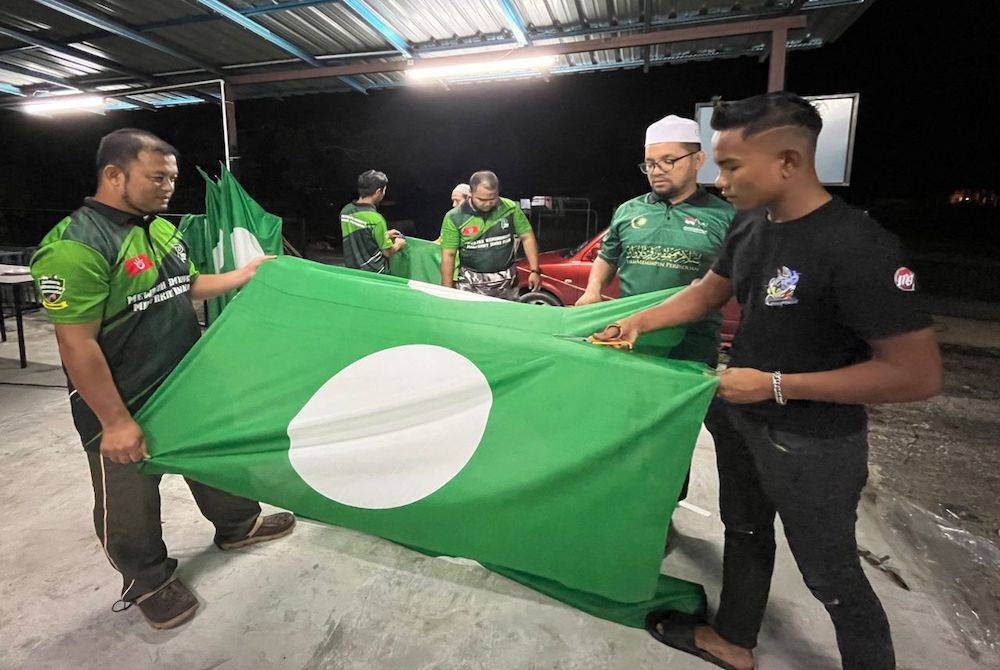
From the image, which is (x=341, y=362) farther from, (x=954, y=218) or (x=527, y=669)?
(x=954, y=218)

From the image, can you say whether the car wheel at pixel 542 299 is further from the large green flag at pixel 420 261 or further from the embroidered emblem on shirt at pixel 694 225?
the embroidered emblem on shirt at pixel 694 225

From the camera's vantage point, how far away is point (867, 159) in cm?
4159

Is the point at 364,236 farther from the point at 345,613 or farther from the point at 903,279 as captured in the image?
the point at 903,279

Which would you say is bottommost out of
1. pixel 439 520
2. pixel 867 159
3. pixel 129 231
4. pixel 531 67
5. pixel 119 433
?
pixel 439 520

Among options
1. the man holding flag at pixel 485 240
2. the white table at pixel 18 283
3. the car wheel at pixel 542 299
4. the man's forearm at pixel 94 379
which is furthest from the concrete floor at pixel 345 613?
the car wheel at pixel 542 299

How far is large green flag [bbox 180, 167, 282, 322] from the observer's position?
4844mm

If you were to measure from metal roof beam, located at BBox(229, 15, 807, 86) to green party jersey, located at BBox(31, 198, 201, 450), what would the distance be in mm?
3890

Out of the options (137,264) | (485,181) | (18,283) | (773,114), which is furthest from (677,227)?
(18,283)

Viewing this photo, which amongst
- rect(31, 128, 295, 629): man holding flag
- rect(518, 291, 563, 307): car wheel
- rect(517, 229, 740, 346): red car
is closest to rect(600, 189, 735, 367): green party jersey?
rect(31, 128, 295, 629): man holding flag

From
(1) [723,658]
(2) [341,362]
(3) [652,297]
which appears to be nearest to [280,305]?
(2) [341,362]

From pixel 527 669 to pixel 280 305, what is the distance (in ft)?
4.89

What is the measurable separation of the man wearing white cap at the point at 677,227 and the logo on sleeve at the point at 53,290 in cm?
206

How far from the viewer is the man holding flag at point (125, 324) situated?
64.8 inches

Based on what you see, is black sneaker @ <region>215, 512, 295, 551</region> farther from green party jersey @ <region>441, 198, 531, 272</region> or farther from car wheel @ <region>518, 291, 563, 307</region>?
car wheel @ <region>518, 291, 563, 307</region>
